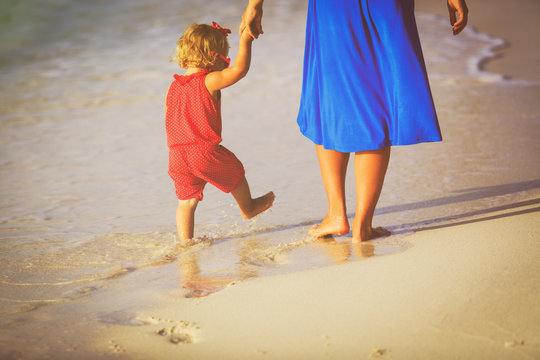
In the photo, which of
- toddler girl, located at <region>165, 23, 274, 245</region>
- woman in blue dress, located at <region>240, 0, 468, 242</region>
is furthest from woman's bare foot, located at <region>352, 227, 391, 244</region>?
toddler girl, located at <region>165, 23, 274, 245</region>

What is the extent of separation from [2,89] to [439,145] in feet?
20.4

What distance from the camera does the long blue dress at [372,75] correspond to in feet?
8.83

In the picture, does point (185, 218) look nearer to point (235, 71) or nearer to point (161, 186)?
point (235, 71)

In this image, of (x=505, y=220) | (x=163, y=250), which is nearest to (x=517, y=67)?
(x=505, y=220)

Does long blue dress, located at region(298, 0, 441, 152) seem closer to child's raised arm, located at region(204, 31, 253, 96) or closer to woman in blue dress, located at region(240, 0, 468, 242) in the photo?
woman in blue dress, located at region(240, 0, 468, 242)

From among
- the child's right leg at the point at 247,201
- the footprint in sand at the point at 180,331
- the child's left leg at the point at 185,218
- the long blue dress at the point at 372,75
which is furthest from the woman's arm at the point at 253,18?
the footprint in sand at the point at 180,331

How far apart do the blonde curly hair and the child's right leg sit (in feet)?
2.08

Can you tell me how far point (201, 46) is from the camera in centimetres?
304

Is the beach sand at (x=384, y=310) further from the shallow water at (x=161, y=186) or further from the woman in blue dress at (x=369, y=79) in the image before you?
the woman in blue dress at (x=369, y=79)

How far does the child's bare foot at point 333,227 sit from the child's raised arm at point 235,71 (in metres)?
0.82

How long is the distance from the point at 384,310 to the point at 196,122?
56.9 inches

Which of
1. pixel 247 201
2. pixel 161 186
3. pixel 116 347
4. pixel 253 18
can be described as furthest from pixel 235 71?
pixel 161 186

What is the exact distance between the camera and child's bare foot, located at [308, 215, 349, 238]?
117 inches

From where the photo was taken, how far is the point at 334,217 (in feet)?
Answer: 9.84
